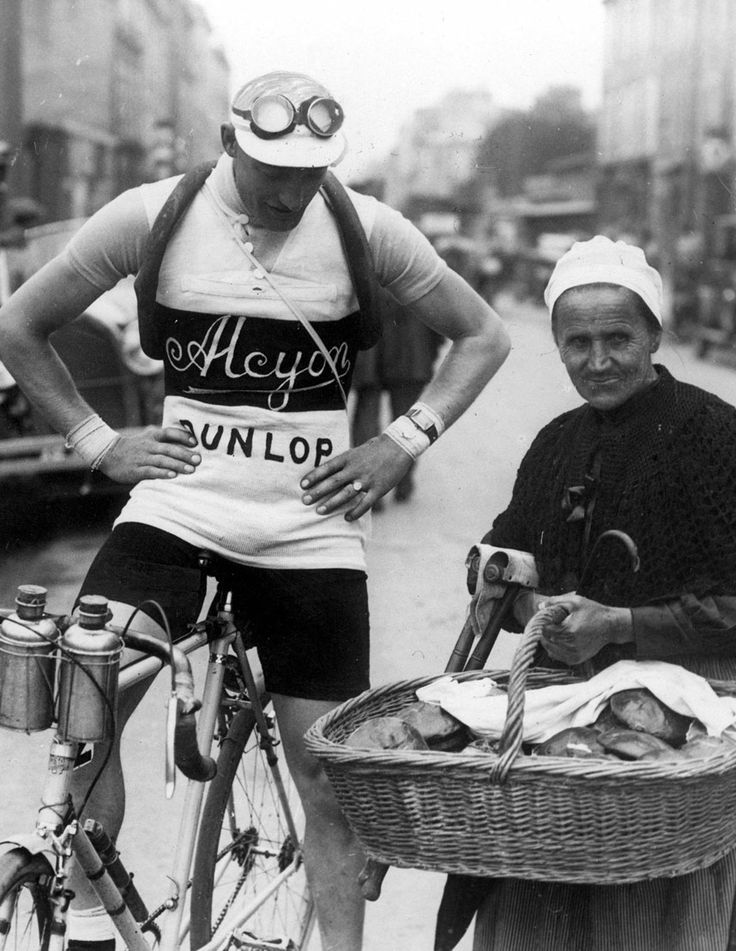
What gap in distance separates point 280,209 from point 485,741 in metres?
1.04

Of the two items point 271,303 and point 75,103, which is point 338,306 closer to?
point 271,303

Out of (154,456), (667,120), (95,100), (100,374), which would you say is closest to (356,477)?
(154,456)

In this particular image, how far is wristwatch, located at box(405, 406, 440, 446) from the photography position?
2789 mm

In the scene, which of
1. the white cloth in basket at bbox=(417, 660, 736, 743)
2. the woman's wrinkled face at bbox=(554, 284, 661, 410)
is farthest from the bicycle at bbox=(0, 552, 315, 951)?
the woman's wrinkled face at bbox=(554, 284, 661, 410)

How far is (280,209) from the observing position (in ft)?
8.29

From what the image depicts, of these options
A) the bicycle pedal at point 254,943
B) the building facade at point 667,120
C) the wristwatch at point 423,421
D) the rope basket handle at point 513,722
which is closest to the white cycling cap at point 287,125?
the wristwatch at point 423,421

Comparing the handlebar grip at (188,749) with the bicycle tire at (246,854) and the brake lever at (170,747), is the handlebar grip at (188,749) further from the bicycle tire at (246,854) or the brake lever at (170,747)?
the bicycle tire at (246,854)

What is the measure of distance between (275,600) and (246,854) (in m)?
0.72

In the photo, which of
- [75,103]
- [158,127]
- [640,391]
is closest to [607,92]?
[158,127]

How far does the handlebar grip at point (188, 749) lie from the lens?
6.72 feet

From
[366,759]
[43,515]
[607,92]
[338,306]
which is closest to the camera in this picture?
[366,759]

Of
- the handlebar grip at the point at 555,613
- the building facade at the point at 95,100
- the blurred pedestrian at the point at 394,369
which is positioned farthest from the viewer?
the blurred pedestrian at the point at 394,369

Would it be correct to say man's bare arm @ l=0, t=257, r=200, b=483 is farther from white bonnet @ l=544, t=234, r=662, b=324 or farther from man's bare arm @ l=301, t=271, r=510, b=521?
white bonnet @ l=544, t=234, r=662, b=324

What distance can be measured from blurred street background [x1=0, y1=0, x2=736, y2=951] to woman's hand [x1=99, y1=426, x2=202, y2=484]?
891mm
